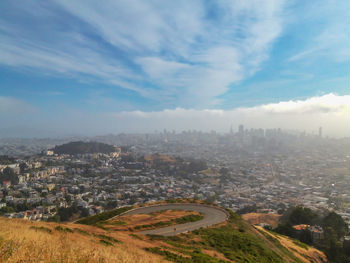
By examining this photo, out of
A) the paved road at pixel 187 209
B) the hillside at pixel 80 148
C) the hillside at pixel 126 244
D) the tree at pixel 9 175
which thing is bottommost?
the tree at pixel 9 175

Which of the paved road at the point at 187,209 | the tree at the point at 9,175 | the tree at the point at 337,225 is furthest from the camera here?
the tree at the point at 9,175

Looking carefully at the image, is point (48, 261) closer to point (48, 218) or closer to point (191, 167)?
point (48, 218)

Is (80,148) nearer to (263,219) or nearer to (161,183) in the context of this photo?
(161,183)

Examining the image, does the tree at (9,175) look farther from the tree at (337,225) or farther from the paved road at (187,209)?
the tree at (337,225)

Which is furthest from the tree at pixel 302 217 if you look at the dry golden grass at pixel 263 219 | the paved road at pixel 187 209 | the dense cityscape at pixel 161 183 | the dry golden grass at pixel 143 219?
the dry golden grass at pixel 143 219

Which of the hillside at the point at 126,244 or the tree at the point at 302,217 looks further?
the tree at the point at 302,217

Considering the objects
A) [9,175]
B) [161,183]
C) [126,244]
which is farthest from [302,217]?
[9,175]
